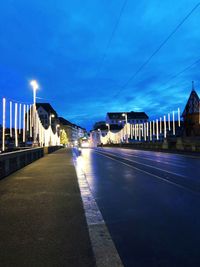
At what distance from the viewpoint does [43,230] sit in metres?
5.94

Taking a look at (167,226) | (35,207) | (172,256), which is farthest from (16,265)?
(35,207)

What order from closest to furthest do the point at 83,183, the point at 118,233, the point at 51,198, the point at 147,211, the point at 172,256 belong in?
the point at 172,256, the point at 118,233, the point at 147,211, the point at 51,198, the point at 83,183

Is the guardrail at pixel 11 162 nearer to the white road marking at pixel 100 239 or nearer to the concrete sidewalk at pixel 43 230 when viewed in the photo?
the concrete sidewalk at pixel 43 230

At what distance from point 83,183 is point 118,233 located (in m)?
6.51

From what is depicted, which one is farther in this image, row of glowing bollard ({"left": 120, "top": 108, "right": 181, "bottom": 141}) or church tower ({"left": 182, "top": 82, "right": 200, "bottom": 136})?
church tower ({"left": 182, "top": 82, "right": 200, "bottom": 136})

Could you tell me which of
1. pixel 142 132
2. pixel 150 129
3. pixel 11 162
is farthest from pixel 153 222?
pixel 142 132

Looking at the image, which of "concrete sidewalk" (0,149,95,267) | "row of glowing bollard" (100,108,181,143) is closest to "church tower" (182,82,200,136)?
"row of glowing bollard" (100,108,181,143)

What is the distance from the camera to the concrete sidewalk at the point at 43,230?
4.57m

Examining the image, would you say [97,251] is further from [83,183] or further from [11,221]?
[83,183]

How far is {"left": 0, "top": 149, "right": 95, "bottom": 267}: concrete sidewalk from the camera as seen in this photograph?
457 centimetres

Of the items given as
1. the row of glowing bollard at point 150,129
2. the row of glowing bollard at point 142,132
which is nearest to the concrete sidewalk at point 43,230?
the row of glowing bollard at point 150,129

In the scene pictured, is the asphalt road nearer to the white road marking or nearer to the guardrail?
the white road marking

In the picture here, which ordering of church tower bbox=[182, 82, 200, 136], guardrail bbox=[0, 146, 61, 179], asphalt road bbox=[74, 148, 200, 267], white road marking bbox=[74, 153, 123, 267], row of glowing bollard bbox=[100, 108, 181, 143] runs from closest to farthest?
white road marking bbox=[74, 153, 123, 267]
asphalt road bbox=[74, 148, 200, 267]
guardrail bbox=[0, 146, 61, 179]
row of glowing bollard bbox=[100, 108, 181, 143]
church tower bbox=[182, 82, 200, 136]

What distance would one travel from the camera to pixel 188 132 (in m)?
98.2
